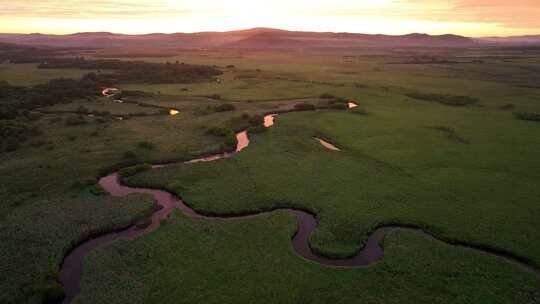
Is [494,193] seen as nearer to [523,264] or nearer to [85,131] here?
[523,264]

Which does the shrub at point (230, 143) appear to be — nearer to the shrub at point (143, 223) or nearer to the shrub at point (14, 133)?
the shrub at point (143, 223)

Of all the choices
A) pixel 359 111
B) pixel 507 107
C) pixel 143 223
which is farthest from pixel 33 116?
pixel 507 107

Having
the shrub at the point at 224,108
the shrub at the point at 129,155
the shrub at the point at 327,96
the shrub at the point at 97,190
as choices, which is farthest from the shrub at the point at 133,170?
the shrub at the point at 327,96

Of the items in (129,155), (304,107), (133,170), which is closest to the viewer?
(133,170)

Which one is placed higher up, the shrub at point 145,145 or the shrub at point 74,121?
the shrub at point 74,121

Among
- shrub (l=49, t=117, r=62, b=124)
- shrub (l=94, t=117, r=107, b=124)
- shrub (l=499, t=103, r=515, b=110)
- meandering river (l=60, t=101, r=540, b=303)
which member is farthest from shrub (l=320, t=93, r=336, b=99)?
meandering river (l=60, t=101, r=540, b=303)

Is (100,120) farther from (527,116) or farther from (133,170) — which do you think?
(527,116)
